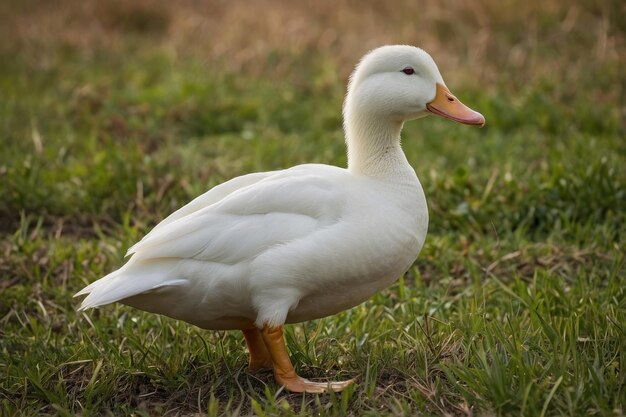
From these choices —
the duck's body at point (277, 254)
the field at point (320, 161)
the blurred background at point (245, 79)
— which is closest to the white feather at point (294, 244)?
the duck's body at point (277, 254)

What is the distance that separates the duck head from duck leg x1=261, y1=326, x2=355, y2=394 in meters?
0.99

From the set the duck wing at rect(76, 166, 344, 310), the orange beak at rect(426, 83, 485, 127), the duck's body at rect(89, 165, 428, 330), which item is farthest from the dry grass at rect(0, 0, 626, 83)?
the duck wing at rect(76, 166, 344, 310)

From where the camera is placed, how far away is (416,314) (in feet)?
14.4

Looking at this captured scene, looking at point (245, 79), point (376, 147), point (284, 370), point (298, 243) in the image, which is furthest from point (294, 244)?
point (245, 79)

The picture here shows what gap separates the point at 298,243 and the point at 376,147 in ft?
2.05

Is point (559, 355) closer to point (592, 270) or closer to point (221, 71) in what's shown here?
point (592, 270)

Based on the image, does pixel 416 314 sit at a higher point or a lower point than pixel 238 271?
lower

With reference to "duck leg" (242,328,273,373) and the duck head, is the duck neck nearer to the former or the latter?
the duck head

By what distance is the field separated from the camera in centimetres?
353

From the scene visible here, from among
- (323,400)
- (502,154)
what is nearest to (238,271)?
(323,400)

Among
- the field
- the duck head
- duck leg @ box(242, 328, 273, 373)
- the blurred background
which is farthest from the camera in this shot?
the blurred background

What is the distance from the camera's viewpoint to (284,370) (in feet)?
11.6

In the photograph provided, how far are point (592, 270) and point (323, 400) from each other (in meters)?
1.95

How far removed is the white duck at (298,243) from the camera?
3.39 meters
